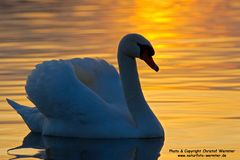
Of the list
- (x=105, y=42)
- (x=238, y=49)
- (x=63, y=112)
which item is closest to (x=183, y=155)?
(x=63, y=112)

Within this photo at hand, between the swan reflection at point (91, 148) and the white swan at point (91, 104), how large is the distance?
0.12 metres

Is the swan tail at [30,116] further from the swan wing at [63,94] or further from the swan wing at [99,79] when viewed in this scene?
the swan wing at [99,79]

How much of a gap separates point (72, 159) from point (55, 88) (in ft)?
5.40

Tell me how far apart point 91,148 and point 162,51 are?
783cm

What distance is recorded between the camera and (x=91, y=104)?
13977mm

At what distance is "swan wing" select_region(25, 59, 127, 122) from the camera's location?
14.0 meters

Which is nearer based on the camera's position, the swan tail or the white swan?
the white swan

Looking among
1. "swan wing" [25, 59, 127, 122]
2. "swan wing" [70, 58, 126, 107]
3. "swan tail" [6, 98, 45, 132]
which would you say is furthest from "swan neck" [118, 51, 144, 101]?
"swan tail" [6, 98, 45, 132]

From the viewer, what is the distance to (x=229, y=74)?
58.4 ft

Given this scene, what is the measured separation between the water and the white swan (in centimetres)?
35

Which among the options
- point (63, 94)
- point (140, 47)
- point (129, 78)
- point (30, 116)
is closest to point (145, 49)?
point (140, 47)

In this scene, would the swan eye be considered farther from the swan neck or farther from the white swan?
the swan neck

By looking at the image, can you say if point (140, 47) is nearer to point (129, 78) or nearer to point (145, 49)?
point (145, 49)

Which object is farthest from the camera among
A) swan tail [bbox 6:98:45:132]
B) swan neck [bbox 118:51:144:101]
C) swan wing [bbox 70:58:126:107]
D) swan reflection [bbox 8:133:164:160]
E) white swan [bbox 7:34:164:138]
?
swan wing [bbox 70:58:126:107]
